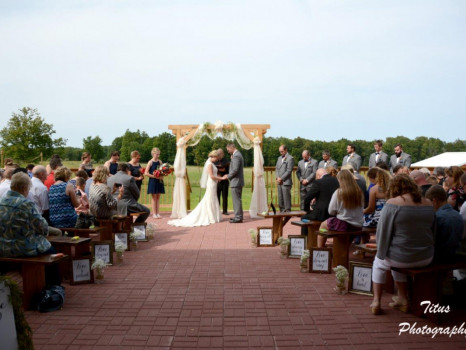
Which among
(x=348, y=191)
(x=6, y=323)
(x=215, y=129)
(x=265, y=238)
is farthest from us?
(x=215, y=129)

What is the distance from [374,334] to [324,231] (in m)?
2.23

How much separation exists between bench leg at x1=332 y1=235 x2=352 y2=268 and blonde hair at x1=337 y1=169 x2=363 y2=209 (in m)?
0.47

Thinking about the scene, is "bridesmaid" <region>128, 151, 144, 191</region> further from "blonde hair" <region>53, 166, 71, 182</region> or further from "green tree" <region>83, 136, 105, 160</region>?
"green tree" <region>83, 136, 105, 160</region>

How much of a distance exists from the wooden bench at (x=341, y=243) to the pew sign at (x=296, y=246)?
87 centimetres

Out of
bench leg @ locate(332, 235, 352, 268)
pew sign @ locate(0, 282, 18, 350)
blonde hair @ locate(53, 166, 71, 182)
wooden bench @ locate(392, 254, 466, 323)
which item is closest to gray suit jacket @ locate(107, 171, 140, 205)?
blonde hair @ locate(53, 166, 71, 182)

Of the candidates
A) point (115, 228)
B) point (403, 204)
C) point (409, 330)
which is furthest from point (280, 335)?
point (115, 228)

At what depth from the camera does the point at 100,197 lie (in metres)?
7.25

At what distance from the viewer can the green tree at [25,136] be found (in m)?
18.7

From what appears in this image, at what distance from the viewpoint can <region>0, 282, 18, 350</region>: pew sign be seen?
9.55ft

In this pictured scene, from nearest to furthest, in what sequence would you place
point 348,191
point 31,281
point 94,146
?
1. point 31,281
2. point 348,191
3. point 94,146

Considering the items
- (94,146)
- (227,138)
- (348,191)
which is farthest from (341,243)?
(94,146)

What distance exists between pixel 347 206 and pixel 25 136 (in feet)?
57.2

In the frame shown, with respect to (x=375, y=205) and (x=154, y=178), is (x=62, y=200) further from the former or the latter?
(x=154, y=178)

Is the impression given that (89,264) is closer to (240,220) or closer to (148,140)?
(240,220)
